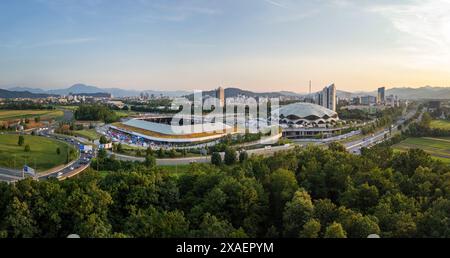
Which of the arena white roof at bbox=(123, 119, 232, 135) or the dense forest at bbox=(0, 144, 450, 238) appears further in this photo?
the arena white roof at bbox=(123, 119, 232, 135)

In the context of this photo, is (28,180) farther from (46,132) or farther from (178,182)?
(46,132)

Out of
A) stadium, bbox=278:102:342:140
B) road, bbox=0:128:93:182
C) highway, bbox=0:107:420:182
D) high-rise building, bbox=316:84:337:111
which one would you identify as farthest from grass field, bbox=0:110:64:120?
high-rise building, bbox=316:84:337:111

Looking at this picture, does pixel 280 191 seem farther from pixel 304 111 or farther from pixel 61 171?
pixel 304 111

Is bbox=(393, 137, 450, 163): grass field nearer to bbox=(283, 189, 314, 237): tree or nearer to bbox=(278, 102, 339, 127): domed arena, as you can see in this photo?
bbox=(283, 189, 314, 237): tree

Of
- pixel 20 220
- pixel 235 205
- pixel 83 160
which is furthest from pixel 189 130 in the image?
pixel 20 220

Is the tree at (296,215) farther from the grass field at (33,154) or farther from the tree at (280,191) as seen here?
the grass field at (33,154)
